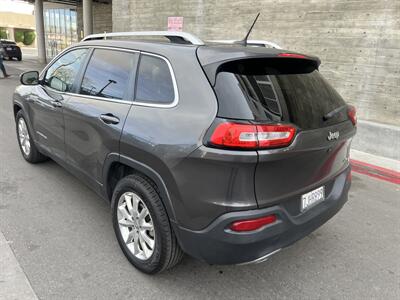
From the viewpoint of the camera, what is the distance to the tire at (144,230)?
238 cm

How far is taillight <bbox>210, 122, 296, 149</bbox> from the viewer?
6.55 feet

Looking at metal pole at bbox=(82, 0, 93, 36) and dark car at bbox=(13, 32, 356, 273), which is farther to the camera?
metal pole at bbox=(82, 0, 93, 36)

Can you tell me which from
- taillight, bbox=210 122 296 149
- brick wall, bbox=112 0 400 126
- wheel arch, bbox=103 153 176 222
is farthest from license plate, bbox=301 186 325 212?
brick wall, bbox=112 0 400 126

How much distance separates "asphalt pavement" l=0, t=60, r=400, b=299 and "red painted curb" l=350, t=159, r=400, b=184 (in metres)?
1.26

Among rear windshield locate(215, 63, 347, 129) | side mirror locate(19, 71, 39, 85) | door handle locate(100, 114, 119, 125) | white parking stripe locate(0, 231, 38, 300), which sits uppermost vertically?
rear windshield locate(215, 63, 347, 129)

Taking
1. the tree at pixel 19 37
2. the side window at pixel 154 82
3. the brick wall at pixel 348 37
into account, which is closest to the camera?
the side window at pixel 154 82

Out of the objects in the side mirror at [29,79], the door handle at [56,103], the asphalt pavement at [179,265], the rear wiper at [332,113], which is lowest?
the asphalt pavement at [179,265]

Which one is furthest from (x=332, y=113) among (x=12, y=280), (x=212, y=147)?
(x=12, y=280)

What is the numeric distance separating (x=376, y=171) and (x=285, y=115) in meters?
4.07

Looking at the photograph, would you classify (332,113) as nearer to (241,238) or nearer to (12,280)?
(241,238)

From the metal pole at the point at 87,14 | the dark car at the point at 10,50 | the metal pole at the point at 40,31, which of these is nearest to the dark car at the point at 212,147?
the metal pole at the point at 87,14

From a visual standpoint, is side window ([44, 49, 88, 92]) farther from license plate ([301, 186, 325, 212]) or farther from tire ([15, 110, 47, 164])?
license plate ([301, 186, 325, 212])

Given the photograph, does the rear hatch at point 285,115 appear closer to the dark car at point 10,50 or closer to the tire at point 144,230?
the tire at point 144,230

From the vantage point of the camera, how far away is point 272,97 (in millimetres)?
2189
